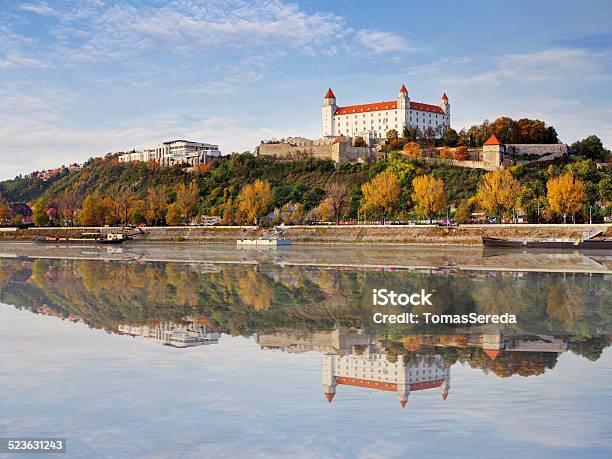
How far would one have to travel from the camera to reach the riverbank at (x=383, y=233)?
4775 cm

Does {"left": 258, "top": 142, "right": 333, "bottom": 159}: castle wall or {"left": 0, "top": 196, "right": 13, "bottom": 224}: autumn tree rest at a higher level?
{"left": 258, "top": 142, "right": 333, "bottom": 159}: castle wall

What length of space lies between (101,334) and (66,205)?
78979mm

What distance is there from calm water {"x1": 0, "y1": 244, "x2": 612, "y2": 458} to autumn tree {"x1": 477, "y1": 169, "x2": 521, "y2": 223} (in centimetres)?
3809

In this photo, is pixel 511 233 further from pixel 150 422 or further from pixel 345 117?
pixel 345 117

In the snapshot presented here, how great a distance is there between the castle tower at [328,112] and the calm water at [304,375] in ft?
297

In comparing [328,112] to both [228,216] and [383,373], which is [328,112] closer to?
[228,216]

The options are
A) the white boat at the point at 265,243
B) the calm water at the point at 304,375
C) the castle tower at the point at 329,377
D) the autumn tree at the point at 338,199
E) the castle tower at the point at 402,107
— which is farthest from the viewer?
the castle tower at the point at 402,107

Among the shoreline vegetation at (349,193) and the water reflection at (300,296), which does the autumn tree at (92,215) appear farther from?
the water reflection at (300,296)

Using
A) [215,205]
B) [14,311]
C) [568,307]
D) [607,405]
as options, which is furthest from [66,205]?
[607,405]

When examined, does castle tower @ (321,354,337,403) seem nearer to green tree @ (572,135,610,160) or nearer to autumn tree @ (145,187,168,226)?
autumn tree @ (145,187,168,226)

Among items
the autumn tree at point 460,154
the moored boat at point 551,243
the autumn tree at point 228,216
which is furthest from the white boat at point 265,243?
the autumn tree at point 460,154

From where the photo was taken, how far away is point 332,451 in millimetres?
6570

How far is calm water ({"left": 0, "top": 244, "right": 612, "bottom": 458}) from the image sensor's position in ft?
22.7

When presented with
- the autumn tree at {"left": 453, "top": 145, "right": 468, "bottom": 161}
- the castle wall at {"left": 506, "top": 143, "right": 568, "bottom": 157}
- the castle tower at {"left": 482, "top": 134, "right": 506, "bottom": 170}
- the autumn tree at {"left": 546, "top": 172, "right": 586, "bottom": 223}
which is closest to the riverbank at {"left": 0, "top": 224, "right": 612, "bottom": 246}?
the autumn tree at {"left": 546, "top": 172, "right": 586, "bottom": 223}
